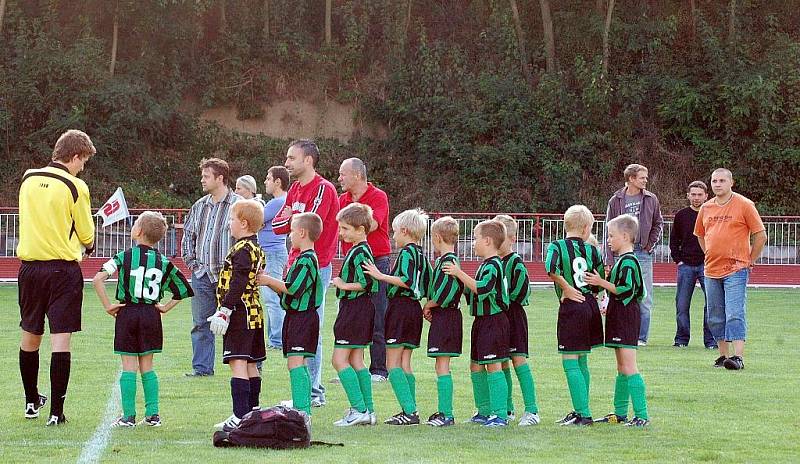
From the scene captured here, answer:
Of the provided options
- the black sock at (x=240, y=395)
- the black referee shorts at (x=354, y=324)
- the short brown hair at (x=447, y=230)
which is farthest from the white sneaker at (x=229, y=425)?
the short brown hair at (x=447, y=230)

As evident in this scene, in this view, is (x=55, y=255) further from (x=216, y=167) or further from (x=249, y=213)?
(x=216, y=167)

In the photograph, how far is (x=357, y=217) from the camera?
314 inches

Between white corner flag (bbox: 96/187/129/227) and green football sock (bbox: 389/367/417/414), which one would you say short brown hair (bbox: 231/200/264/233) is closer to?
green football sock (bbox: 389/367/417/414)

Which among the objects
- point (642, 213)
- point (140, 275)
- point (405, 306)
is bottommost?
point (405, 306)

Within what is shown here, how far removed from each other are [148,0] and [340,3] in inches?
242

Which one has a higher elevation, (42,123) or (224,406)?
(42,123)

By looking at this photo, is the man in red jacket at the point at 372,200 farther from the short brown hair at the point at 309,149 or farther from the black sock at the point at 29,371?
the black sock at the point at 29,371

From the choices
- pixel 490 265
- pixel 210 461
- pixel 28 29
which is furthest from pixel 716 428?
pixel 28 29

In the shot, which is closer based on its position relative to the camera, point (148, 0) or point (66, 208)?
point (66, 208)

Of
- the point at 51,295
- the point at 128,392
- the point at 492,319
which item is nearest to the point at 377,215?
the point at 492,319

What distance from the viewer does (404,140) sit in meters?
35.7

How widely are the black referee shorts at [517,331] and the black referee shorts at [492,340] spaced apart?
193mm

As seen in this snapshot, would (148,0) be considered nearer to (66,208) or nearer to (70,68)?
(70,68)

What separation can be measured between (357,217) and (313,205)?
88 centimetres
